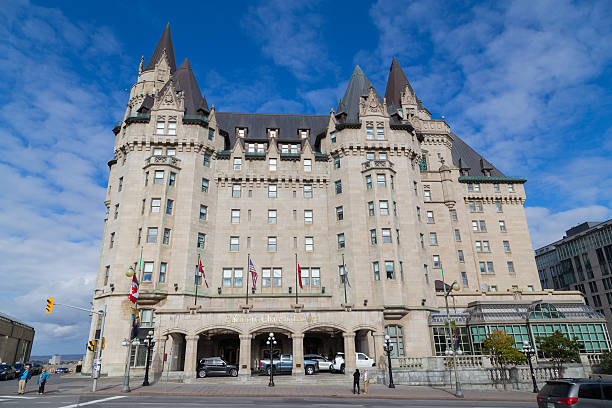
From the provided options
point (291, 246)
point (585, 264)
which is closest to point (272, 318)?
point (291, 246)

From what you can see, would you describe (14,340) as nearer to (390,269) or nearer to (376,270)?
(376,270)

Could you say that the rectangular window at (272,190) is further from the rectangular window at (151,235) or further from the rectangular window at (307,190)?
the rectangular window at (151,235)

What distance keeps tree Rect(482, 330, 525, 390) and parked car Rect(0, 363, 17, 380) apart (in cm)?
4880

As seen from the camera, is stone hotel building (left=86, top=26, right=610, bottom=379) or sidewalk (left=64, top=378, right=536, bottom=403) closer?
sidewalk (left=64, top=378, right=536, bottom=403)

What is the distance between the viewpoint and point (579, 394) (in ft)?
47.5

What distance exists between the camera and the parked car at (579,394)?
46.8ft

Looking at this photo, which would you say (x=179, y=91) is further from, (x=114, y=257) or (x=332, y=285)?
(x=332, y=285)

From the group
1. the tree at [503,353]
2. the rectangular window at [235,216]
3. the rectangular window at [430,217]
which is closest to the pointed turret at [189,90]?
the rectangular window at [235,216]

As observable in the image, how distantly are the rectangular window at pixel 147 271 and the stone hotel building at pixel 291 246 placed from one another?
141mm

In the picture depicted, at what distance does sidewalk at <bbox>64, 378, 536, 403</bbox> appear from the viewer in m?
26.2

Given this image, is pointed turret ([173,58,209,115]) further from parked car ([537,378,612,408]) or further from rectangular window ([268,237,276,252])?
parked car ([537,378,612,408])

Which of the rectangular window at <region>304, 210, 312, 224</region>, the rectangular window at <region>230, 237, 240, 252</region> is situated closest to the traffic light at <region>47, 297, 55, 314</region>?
the rectangular window at <region>230, 237, 240, 252</region>

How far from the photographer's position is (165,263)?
142 ft

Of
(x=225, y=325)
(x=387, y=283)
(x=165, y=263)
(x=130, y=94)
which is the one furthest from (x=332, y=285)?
(x=130, y=94)
